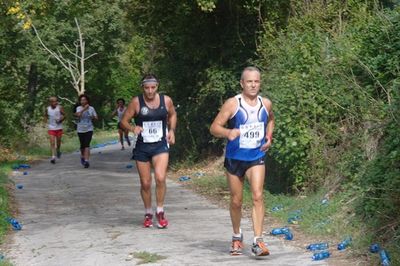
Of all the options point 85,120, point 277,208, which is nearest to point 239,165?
point 277,208

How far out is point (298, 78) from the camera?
12.4 meters

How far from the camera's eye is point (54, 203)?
533 inches

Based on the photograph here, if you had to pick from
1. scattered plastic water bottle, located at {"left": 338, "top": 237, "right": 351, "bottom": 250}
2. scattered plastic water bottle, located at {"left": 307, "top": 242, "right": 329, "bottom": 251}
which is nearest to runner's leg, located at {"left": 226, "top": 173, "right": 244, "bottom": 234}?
scattered plastic water bottle, located at {"left": 307, "top": 242, "right": 329, "bottom": 251}

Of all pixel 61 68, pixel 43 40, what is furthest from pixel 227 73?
pixel 61 68

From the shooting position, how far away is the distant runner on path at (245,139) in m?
8.41

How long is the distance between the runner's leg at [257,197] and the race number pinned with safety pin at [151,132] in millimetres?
2427

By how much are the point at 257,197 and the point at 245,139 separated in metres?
0.64

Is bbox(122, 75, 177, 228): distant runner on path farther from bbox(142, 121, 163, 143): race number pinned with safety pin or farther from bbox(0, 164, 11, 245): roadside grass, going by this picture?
bbox(0, 164, 11, 245): roadside grass

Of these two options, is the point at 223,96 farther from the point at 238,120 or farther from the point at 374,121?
the point at 238,120

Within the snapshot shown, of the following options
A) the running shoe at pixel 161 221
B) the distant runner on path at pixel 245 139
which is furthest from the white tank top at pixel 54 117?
the distant runner on path at pixel 245 139

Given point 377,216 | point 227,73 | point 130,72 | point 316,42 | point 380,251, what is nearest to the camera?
point 380,251

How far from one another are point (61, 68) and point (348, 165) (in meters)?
37.1

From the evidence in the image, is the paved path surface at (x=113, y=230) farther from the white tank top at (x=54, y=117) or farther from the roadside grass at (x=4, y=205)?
the white tank top at (x=54, y=117)

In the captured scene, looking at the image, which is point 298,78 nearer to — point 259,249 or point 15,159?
point 259,249
